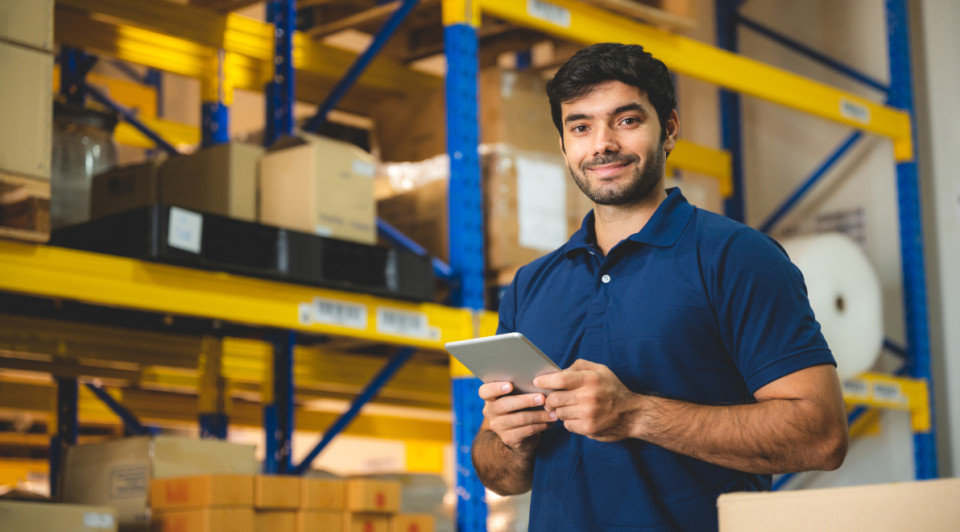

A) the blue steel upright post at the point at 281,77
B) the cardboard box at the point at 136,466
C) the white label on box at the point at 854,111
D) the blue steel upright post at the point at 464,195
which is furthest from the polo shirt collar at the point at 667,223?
the white label on box at the point at 854,111

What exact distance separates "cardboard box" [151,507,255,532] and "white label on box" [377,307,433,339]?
880 millimetres

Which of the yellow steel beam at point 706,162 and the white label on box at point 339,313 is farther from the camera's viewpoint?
the yellow steel beam at point 706,162

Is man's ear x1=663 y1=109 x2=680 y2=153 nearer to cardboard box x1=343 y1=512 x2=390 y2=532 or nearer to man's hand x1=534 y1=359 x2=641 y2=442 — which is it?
man's hand x1=534 y1=359 x2=641 y2=442

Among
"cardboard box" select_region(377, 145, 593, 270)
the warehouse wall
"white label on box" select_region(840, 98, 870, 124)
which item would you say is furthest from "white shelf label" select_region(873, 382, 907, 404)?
"cardboard box" select_region(377, 145, 593, 270)

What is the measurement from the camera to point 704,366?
5.53 feet

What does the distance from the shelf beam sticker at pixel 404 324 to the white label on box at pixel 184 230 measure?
0.81 m

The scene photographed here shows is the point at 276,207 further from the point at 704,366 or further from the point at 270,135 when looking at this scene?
the point at 704,366

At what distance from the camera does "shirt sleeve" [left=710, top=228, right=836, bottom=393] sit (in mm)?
1613

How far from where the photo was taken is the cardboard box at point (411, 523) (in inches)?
149

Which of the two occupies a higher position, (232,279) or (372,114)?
(372,114)

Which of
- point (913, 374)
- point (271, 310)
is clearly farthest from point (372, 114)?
point (913, 374)

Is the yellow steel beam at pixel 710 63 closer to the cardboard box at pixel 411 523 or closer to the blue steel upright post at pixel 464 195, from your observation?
the blue steel upright post at pixel 464 195

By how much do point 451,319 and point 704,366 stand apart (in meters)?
2.54

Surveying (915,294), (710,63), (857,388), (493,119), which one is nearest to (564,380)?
(493,119)
